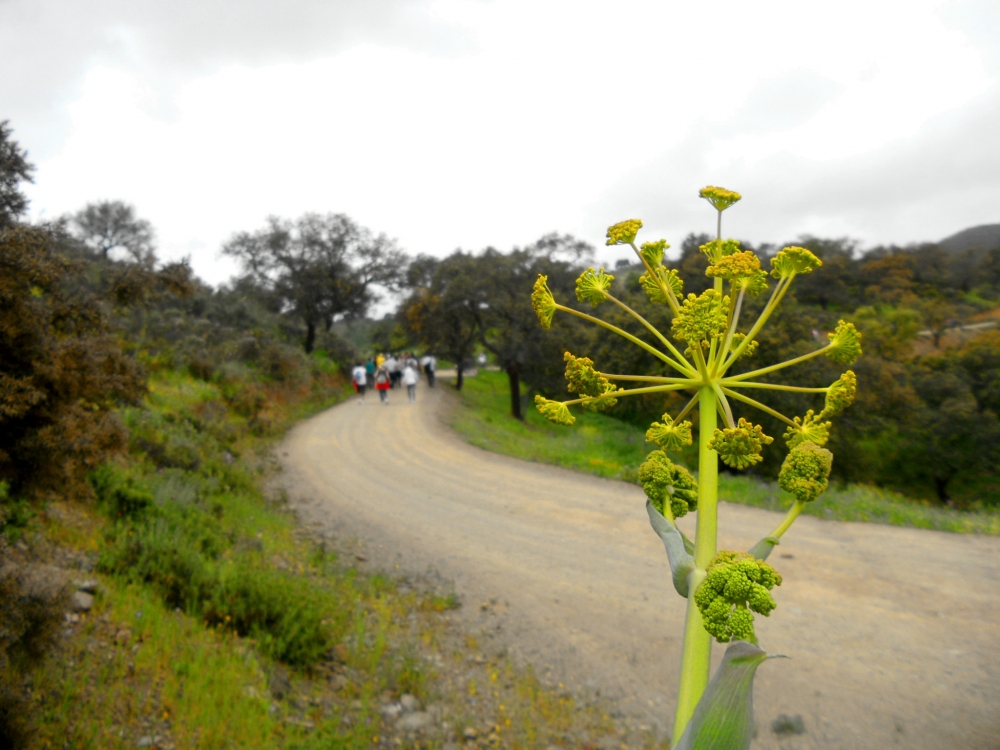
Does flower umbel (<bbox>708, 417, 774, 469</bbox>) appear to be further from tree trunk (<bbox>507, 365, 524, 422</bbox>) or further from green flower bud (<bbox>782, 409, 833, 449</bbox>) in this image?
tree trunk (<bbox>507, 365, 524, 422</bbox>)

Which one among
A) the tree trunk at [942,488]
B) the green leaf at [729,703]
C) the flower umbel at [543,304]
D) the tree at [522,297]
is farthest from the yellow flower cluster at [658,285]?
the tree trunk at [942,488]

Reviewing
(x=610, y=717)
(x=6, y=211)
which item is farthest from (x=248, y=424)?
(x=610, y=717)

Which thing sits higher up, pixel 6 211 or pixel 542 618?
pixel 6 211

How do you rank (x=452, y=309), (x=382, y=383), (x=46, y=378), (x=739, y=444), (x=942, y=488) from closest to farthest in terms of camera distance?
(x=739, y=444) < (x=46, y=378) < (x=942, y=488) < (x=382, y=383) < (x=452, y=309)

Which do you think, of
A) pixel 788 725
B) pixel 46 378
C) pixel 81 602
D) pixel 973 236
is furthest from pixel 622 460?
pixel 973 236

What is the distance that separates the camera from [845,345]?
1.37 meters

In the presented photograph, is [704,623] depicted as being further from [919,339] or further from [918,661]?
[919,339]

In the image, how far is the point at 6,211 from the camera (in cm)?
468

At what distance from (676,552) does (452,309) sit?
20842 mm

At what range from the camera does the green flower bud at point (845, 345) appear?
1354 millimetres

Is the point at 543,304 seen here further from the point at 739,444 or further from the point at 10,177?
the point at 10,177

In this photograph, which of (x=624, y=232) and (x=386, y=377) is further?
(x=386, y=377)

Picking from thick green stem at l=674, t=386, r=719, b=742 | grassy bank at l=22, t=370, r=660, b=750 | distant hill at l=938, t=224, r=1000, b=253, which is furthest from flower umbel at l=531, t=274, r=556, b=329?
distant hill at l=938, t=224, r=1000, b=253

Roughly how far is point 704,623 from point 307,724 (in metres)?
4.19
